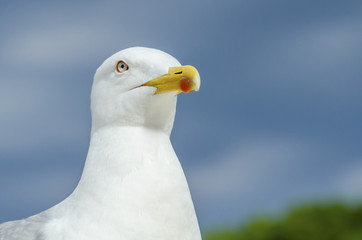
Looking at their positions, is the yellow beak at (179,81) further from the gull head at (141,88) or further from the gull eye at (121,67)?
the gull eye at (121,67)

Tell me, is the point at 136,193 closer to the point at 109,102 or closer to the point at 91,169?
the point at 91,169

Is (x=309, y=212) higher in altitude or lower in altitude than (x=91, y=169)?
lower

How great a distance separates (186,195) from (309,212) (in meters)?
9.43

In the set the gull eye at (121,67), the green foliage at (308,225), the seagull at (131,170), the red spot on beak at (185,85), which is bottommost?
the green foliage at (308,225)

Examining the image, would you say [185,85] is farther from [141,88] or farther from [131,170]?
[131,170]

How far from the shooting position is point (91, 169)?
382 cm

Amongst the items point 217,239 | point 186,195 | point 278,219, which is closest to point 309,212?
point 278,219

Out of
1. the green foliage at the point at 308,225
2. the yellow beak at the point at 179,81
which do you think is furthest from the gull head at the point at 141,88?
the green foliage at the point at 308,225

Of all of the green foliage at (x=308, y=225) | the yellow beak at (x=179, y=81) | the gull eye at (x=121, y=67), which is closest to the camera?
the yellow beak at (x=179, y=81)

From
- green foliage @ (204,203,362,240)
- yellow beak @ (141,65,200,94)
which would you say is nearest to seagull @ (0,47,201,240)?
yellow beak @ (141,65,200,94)

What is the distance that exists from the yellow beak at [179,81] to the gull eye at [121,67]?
1.01 ft

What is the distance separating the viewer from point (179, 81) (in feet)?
11.9

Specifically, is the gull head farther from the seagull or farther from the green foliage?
the green foliage

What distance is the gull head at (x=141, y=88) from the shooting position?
12.0 feet
